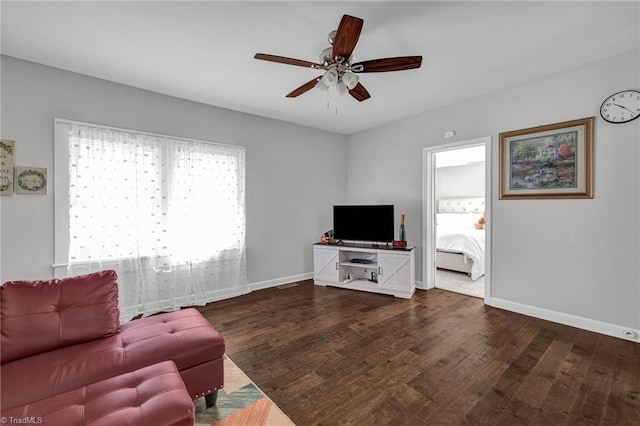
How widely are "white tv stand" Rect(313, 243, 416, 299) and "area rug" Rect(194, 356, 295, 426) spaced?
8.02ft

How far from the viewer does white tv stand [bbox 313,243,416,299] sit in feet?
12.3

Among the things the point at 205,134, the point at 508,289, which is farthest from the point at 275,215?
Answer: the point at 508,289

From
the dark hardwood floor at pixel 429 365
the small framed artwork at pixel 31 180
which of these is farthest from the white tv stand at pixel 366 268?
the small framed artwork at pixel 31 180

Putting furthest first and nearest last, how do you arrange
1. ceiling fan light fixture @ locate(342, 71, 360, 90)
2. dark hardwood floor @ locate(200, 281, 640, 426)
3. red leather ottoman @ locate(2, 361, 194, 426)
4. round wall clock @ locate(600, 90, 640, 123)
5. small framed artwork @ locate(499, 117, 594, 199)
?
small framed artwork @ locate(499, 117, 594, 199), round wall clock @ locate(600, 90, 640, 123), ceiling fan light fixture @ locate(342, 71, 360, 90), dark hardwood floor @ locate(200, 281, 640, 426), red leather ottoman @ locate(2, 361, 194, 426)

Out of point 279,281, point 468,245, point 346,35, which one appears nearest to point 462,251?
point 468,245

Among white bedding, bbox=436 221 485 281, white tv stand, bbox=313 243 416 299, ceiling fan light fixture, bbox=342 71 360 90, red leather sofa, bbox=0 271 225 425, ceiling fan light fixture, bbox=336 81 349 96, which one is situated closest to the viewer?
red leather sofa, bbox=0 271 225 425

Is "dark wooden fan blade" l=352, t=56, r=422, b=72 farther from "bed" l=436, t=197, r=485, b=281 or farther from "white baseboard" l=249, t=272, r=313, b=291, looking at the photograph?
"bed" l=436, t=197, r=485, b=281

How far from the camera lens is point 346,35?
1.72m

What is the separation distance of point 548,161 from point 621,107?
70cm

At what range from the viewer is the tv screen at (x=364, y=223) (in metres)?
4.04

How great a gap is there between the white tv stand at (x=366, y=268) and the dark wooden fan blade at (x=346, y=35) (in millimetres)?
2746

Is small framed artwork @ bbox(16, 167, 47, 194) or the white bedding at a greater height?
small framed artwork @ bbox(16, 167, 47, 194)

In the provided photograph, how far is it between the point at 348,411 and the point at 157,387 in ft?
3.74

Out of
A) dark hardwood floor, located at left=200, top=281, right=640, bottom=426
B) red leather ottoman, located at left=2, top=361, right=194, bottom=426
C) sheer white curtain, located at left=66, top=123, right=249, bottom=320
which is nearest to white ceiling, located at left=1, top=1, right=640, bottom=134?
sheer white curtain, located at left=66, top=123, right=249, bottom=320
